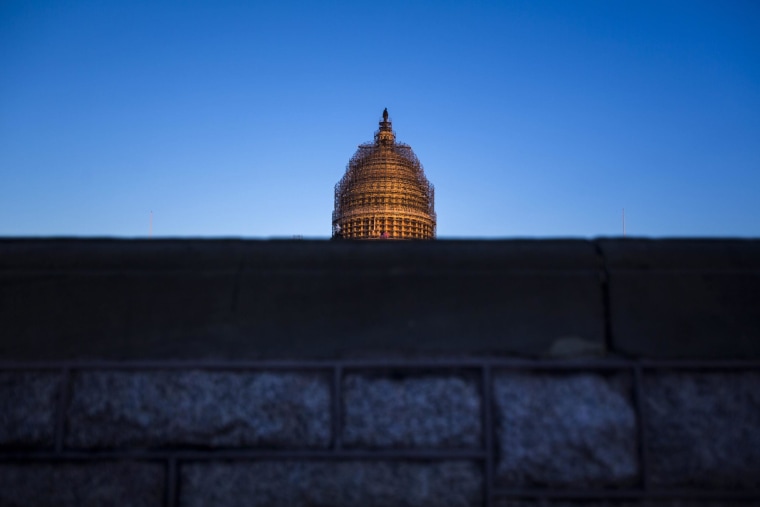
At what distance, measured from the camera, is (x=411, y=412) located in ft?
4.38

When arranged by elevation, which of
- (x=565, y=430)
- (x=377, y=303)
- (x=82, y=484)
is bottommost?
(x=82, y=484)

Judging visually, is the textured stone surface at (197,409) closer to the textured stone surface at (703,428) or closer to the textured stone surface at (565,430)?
the textured stone surface at (565,430)

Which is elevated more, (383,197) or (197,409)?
(383,197)

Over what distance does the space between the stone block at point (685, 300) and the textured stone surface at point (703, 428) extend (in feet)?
0.21

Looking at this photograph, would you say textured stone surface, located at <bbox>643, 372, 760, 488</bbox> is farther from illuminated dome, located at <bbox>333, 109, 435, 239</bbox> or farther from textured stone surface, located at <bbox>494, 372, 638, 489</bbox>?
illuminated dome, located at <bbox>333, 109, 435, 239</bbox>

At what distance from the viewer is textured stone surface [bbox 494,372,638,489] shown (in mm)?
1330

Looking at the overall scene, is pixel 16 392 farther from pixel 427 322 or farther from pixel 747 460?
pixel 747 460

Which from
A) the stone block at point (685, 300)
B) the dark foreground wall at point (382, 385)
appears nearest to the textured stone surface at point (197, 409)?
the dark foreground wall at point (382, 385)

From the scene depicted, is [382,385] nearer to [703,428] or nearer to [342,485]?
[342,485]

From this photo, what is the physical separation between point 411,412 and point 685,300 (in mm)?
671

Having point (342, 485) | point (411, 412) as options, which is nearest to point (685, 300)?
point (411, 412)

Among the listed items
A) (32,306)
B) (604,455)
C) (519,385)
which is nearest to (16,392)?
(32,306)

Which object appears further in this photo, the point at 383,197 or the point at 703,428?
the point at 383,197

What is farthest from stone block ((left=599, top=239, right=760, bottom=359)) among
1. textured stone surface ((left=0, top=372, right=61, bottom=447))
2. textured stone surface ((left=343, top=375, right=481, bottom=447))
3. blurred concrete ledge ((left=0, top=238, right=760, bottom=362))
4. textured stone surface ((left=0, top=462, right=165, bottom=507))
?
textured stone surface ((left=0, top=372, right=61, bottom=447))
